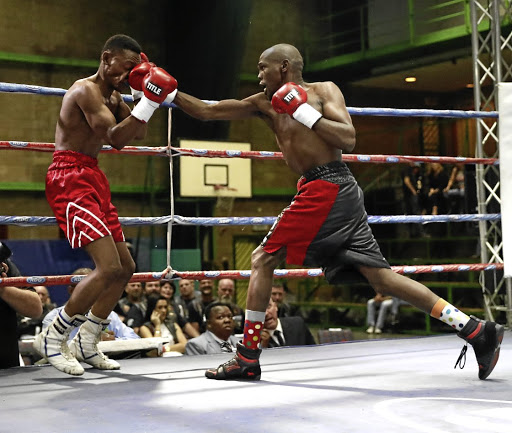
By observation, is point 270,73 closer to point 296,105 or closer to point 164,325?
point 296,105

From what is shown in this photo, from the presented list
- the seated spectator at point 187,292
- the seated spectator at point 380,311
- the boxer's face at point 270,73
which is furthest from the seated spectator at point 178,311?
the seated spectator at point 380,311

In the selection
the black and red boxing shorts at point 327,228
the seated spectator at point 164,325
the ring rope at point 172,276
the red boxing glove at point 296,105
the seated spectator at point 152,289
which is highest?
the red boxing glove at point 296,105

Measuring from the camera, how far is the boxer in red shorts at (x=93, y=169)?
90.1 inches

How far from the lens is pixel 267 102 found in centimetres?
242

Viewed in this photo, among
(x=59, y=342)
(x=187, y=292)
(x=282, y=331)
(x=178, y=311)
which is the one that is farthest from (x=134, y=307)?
(x=59, y=342)

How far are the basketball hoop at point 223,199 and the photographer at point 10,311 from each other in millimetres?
7061

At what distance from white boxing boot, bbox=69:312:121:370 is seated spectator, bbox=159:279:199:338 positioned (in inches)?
121

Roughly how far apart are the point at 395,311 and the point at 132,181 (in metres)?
3.83

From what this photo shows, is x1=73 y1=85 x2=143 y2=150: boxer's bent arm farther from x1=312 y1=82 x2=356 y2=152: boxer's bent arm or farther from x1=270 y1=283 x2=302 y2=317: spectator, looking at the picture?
x1=270 y1=283 x2=302 y2=317: spectator

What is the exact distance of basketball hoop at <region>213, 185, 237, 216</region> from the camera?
9.77 m

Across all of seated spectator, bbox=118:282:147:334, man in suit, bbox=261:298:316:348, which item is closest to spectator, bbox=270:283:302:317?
man in suit, bbox=261:298:316:348

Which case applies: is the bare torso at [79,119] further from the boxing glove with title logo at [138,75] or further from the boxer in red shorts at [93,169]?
the boxing glove with title logo at [138,75]

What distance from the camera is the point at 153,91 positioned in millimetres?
2238

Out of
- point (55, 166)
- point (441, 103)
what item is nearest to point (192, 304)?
point (55, 166)
